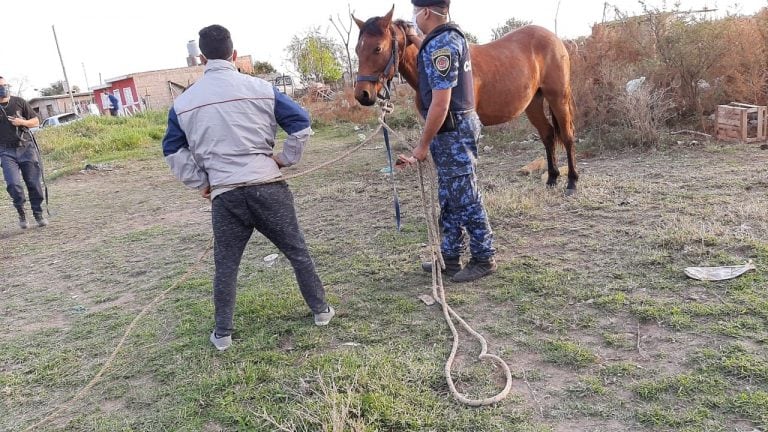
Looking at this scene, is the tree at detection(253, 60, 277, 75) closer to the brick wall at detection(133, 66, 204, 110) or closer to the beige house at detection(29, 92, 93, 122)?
the brick wall at detection(133, 66, 204, 110)

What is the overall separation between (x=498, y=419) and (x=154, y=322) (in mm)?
2470

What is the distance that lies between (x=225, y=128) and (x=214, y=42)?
18.0 inches

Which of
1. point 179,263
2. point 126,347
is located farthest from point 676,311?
point 179,263

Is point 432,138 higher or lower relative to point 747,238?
higher

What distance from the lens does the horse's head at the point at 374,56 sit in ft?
11.3

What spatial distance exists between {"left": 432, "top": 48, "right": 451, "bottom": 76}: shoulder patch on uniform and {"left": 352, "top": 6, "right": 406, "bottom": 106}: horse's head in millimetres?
520

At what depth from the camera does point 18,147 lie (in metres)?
6.52

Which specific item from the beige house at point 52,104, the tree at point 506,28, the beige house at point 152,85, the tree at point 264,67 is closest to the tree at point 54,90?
the beige house at point 52,104

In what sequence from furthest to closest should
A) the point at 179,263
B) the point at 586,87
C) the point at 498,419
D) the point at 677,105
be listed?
the point at 586,87, the point at 677,105, the point at 179,263, the point at 498,419

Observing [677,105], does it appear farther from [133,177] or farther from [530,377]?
[133,177]

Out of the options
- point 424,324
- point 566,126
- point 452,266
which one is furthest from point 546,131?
point 424,324

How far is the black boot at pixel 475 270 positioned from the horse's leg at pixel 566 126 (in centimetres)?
208

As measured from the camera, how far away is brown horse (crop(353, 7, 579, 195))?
3477 mm

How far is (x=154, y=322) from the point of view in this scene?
3.53 metres
